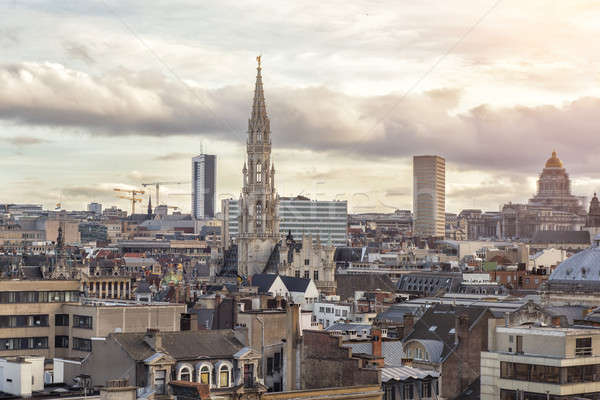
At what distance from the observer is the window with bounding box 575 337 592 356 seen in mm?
67625

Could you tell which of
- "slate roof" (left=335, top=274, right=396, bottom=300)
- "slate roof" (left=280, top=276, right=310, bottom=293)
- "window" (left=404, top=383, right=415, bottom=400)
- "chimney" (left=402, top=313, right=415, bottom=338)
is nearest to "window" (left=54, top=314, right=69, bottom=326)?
"chimney" (left=402, top=313, right=415, bottom=338)

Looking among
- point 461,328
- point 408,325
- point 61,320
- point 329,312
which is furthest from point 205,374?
point 329,312

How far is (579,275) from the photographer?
135000 millimetres

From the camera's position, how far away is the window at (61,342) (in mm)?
89562

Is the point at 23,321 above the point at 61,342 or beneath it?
above

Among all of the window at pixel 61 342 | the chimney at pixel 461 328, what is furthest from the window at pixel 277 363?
the window at pixel 61 342

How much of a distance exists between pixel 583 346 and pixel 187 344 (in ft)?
76.5

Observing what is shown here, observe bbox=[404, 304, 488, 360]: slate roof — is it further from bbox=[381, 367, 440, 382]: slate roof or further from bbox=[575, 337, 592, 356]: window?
bbox=[575, 337, 592, 356]: window

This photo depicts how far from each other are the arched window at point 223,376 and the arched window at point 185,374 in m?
1.94

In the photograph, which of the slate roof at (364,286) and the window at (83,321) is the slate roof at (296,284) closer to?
the slate roof at (364,286)

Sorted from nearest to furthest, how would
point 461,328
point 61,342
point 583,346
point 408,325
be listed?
point 583,346 → point 461,328 → point 61,342 → point 408,325

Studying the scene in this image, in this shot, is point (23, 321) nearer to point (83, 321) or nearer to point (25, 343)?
point (25, 343)

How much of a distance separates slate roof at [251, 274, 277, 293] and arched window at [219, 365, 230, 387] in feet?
355

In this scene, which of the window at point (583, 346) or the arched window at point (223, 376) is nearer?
the arched window at point (223, 376)
